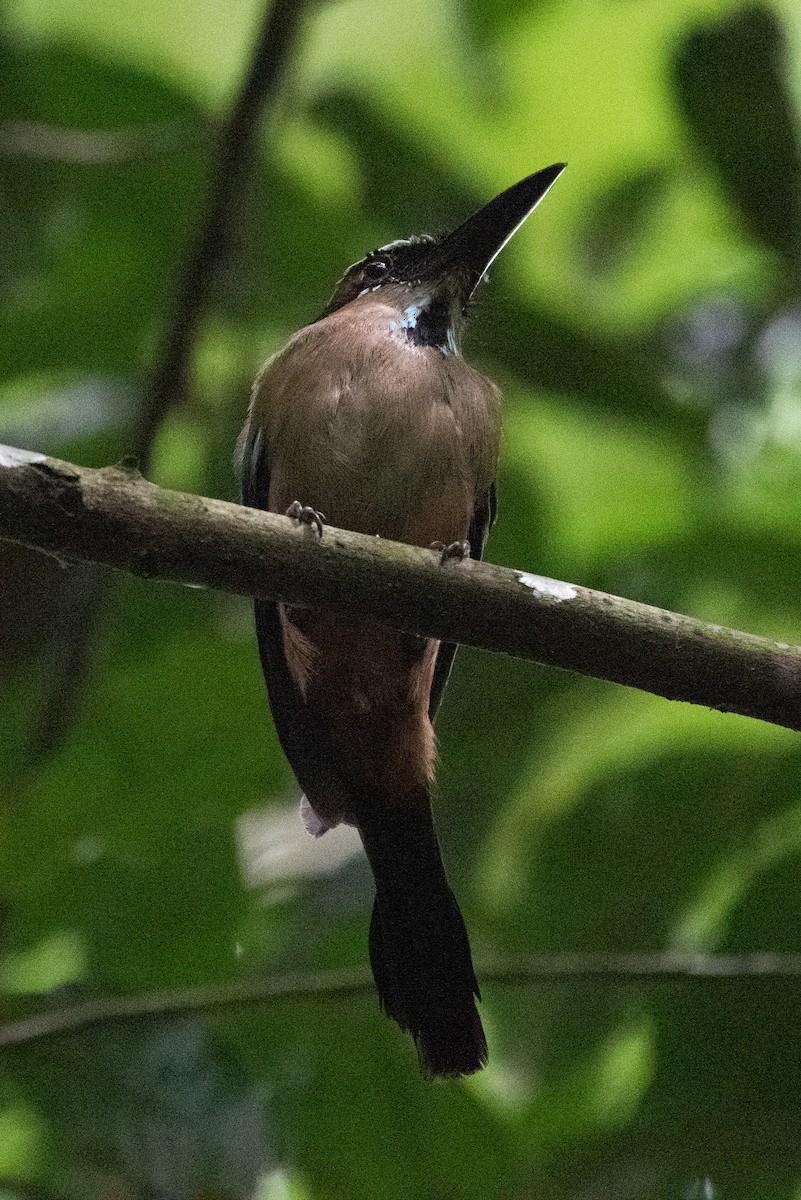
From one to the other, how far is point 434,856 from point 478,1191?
70 cm

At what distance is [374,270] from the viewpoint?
3.79m

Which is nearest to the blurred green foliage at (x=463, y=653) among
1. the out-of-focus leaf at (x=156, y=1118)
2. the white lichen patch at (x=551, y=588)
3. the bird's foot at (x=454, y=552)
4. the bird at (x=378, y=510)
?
the out-of-focus leaf at (x=156, y=1118)

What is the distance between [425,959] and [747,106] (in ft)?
6.85

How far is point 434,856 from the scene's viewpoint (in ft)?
10.3

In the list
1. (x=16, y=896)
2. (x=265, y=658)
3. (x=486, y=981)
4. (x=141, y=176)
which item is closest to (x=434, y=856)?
(x=486, y=981)

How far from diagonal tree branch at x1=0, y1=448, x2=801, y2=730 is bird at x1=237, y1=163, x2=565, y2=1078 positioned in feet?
2.55

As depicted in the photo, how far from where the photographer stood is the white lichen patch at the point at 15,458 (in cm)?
210

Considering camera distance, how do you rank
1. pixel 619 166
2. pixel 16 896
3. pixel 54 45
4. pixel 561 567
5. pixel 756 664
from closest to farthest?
pixel 756 664 → pixel 16 896 → pixel 561 567 → pixel 54 45 → pixel 619 166

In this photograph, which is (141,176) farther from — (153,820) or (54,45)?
(153,820)

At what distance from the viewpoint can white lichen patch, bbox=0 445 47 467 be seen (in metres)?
2.10

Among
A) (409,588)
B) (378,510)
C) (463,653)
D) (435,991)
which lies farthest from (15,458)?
(463,653)

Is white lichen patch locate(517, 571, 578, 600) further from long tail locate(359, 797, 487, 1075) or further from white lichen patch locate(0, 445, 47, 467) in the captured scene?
long tail locate(359, 797, 487, 1075)

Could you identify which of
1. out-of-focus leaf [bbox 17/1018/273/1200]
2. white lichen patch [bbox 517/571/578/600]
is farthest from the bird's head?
out-of-focus leaf [bbox 17/1018/273/1200]

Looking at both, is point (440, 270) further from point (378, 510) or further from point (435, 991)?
point (435, 991)
